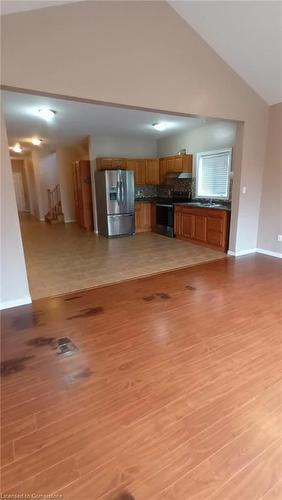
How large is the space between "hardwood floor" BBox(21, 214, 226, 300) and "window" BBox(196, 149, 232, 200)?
4.33ft

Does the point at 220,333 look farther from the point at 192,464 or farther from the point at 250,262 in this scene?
the point at 250,262

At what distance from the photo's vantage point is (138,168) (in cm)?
714

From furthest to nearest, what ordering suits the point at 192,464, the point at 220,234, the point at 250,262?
Answer: the point at 220,234 → the point at 250,262 → the point at 192,464

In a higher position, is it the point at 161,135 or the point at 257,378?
the point at 161,135

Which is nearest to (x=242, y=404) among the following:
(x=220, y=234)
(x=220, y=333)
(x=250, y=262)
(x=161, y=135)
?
(x=220, y=333)

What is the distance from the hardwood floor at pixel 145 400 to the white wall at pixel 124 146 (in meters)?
4.98

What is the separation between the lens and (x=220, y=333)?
240cm

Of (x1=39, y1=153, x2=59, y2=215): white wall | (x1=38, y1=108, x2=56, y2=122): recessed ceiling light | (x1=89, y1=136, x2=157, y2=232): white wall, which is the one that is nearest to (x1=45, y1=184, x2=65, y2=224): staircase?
(x1=39, y1=153, x2=59, y2=215): white wall

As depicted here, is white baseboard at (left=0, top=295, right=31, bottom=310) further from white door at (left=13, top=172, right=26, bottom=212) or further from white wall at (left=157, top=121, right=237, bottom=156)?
white door at (left=13, top=172, right=26, bottom=212)

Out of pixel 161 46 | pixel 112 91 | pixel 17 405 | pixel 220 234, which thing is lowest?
pixel 17 405

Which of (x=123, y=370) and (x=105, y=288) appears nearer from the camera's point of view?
(x=123, y=370)

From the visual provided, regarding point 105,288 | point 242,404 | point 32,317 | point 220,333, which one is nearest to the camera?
point 242,404

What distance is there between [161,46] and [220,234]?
3106 millimetres

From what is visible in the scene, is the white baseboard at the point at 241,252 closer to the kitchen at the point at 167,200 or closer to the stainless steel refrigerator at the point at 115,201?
the kitchen at the point at 167,200
